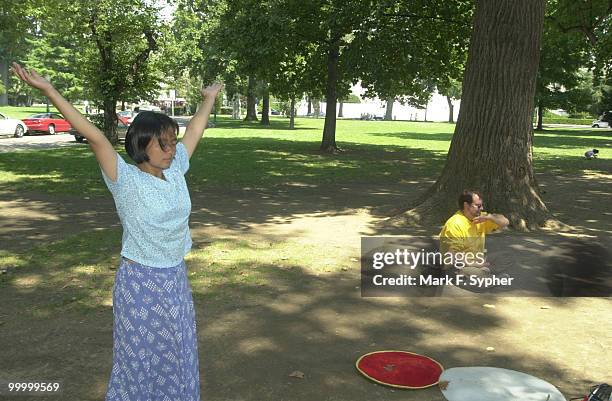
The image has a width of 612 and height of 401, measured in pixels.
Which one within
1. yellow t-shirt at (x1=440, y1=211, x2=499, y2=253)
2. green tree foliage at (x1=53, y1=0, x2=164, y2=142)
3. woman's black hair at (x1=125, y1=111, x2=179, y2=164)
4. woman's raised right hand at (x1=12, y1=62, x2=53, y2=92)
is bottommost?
yellow t-shirt at (x1=440, y1=211, x2=499, y2=253)

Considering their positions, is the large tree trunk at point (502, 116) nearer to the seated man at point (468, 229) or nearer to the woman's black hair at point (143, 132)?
the seated man at point (468, 229)

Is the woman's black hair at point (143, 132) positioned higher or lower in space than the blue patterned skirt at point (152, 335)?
higher

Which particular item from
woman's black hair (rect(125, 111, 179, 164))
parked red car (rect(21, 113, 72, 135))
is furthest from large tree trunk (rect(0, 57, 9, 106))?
woman's black hair (rect(125, 111, 179, 164))

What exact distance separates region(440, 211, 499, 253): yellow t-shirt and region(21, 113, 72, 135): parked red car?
1281 inches

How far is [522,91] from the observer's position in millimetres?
10133

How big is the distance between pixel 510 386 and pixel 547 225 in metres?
6.30

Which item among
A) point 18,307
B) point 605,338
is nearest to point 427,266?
point 605,338

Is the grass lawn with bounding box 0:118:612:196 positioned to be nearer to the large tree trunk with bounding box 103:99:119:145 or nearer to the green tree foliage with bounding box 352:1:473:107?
the large tree trunk with bounding box 103:99:119:145

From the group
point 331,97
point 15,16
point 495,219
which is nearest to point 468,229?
point 495,219

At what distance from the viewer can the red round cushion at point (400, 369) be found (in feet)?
14.7

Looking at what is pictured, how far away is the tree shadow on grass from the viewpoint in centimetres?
454

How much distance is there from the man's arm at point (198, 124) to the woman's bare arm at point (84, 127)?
73cm

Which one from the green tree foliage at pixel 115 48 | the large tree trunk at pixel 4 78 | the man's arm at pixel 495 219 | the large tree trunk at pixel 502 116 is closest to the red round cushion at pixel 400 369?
the man's arm at pixel 495 219

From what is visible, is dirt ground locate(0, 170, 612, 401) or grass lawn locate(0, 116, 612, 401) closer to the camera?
dirt ground locate(0, 170, 612, 401)
